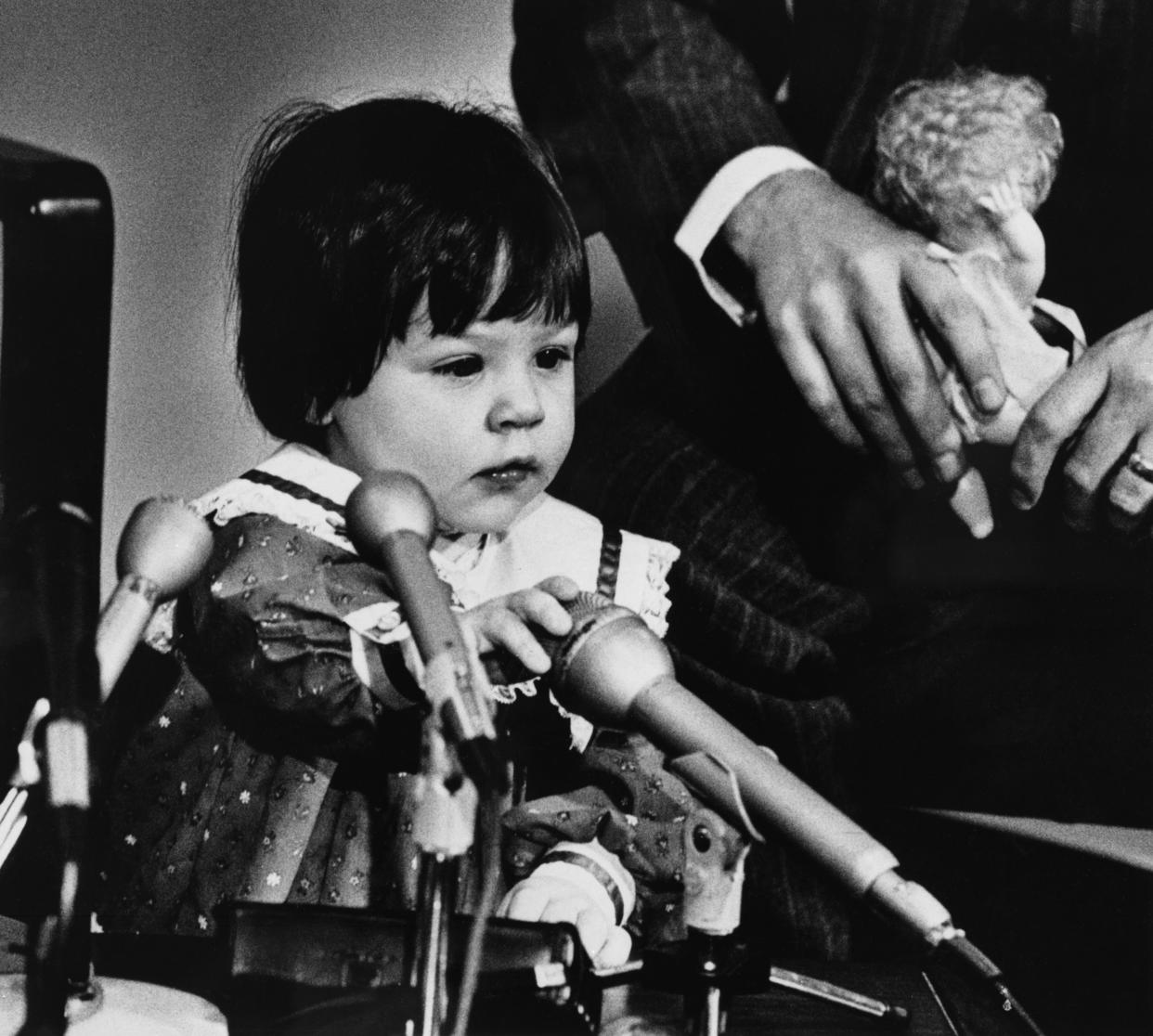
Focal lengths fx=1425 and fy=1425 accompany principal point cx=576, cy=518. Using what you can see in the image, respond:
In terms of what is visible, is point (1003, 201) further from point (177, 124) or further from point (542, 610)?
point (177, 124)

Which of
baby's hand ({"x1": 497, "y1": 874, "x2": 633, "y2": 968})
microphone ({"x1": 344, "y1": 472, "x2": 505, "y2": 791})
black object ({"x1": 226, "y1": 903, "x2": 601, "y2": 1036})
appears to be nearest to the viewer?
microphone ({"x1": 344, "y1": 472, "x2": 505, "y2": 791})

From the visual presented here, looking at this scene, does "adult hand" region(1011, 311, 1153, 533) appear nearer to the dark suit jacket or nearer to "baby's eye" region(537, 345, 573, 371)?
the dark suit jacket

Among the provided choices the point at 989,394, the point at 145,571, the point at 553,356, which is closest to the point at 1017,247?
the point at 989,394

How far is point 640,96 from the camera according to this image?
3.43ft

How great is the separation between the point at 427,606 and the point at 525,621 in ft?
0.54

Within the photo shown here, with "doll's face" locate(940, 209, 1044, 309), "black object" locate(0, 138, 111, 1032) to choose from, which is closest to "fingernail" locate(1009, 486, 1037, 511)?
"doll's face" locate(940, 209, 1044, 309)

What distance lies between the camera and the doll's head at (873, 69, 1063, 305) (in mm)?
1005

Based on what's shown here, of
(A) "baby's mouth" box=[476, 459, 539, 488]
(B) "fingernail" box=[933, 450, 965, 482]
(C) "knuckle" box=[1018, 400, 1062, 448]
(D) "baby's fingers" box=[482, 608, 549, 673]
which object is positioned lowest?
(D) "baby's fingers" box=[482, 608, 549, 673]

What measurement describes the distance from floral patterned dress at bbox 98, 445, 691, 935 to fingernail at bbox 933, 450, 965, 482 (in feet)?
0.81

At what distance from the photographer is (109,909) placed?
3.16ft

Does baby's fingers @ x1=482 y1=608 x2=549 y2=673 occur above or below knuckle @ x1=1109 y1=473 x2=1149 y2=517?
below

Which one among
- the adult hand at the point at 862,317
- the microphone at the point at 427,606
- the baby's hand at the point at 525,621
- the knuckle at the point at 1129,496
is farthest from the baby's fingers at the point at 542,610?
the knuckle at the point at 1129,496

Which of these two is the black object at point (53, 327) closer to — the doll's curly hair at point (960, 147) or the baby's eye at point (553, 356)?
the baby's eye at point (553, 356)

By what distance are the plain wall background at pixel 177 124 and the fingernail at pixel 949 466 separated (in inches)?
17.7
